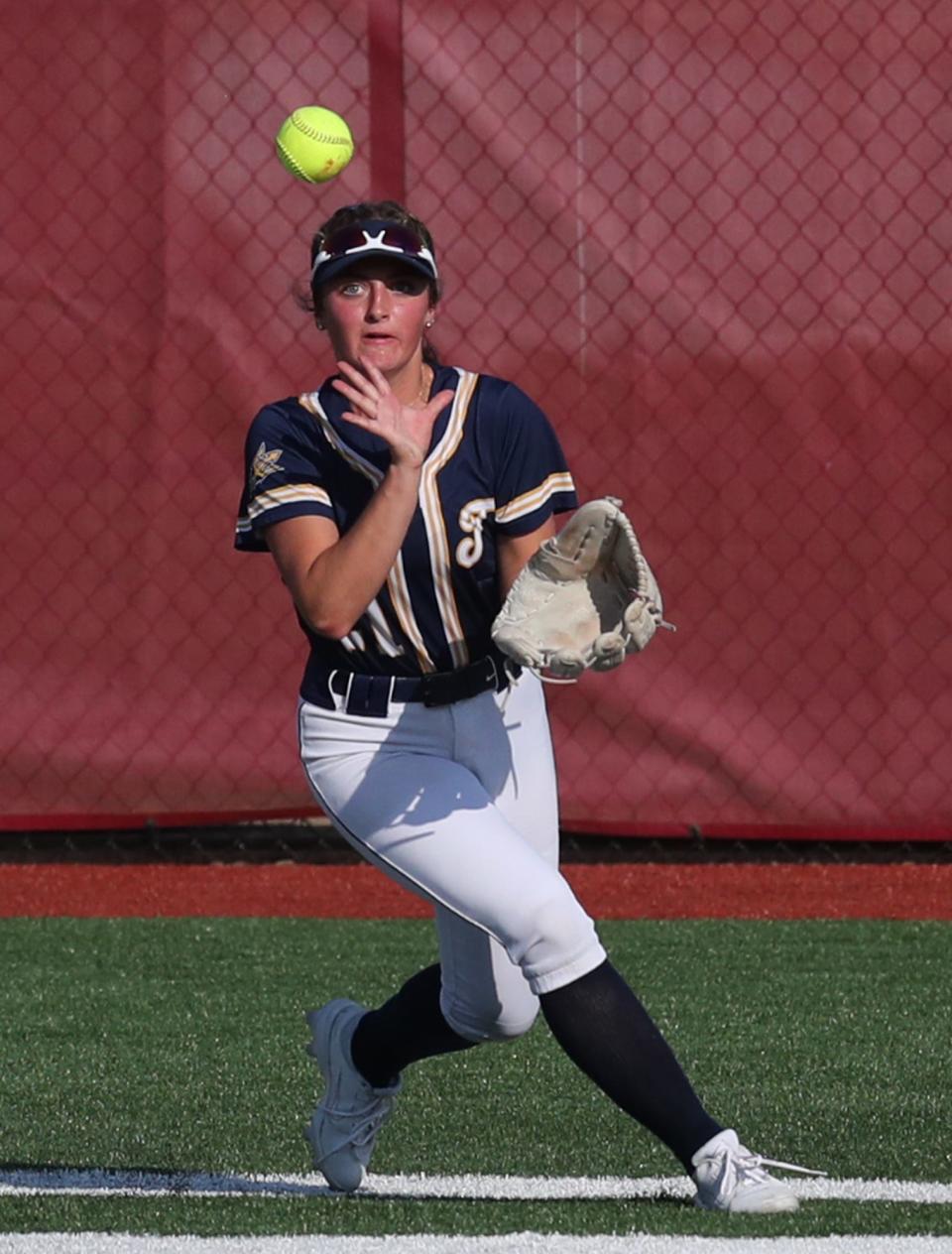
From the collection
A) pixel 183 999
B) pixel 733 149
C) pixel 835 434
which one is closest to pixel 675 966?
pixel 183 999

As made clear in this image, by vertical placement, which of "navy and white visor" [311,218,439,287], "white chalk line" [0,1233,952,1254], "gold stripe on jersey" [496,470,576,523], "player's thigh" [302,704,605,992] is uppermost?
"navy and white visor" [311,218,439,287]

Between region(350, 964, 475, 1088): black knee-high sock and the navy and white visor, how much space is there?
114 cm

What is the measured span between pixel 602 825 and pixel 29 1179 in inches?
171

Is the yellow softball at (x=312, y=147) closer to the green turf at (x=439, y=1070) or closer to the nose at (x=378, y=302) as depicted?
the green turf at (x=439, y=1070)

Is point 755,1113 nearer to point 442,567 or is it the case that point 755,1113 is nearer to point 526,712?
point 526,712

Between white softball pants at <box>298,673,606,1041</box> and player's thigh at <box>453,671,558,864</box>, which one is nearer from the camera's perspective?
white softball pants at <box>298,673,606,1041</box>

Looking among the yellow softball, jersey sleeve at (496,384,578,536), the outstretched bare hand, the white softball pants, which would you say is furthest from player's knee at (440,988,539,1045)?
the yellow softball

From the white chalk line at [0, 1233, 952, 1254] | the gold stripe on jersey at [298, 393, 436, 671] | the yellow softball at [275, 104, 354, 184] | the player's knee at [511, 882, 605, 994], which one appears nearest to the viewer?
the white chalk line at [0, 1233, 952, 1254]

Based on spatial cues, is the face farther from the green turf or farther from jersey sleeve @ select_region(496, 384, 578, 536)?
the green turf

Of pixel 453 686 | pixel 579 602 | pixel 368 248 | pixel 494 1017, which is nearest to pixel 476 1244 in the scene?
pixel 494 1017

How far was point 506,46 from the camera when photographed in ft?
26.1

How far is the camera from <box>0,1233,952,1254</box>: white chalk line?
318 cm

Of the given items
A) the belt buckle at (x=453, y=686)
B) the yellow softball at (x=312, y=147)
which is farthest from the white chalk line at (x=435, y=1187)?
the yellow softball at (x=312, y=147)

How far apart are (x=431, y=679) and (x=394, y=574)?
0.57 ft
